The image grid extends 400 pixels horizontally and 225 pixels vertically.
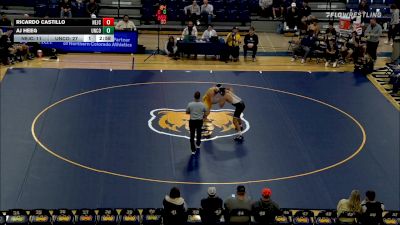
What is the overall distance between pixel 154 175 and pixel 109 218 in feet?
15.9

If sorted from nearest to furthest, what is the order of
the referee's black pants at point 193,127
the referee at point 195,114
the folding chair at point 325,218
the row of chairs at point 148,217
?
the row of chairs at point 148,217 → the folding chair at point 325,218 → the referee at point 195,114 → the referee's black pants at point 193,127

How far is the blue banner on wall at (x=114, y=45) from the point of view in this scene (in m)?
30.4

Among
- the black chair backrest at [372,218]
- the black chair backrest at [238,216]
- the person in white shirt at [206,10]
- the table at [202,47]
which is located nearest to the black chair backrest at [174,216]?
the black chair backrest at [238,216]

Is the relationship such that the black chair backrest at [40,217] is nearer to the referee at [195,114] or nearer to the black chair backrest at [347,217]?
the black chair backrest at [347,217]

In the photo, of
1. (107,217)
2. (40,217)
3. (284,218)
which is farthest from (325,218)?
(40,217)

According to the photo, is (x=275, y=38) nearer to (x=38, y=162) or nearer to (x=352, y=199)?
(x=38, y=162)

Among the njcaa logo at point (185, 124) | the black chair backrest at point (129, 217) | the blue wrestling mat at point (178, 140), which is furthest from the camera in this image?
the njcaa logo at point (185, 124)

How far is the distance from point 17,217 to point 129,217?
214 cm

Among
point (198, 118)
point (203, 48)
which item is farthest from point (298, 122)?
point (203, 48)

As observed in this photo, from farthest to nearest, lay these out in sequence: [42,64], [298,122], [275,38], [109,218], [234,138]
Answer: [275,38], [42,64], [298,122], [234,138], [109,218]

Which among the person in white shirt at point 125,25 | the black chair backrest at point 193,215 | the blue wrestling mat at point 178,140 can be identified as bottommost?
the blue wrestling mat at point 178,140

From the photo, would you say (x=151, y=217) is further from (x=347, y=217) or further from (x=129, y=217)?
Result: (x=347, y=217)

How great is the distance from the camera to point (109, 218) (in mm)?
14680

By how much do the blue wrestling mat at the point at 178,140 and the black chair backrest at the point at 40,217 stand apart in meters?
3.05
